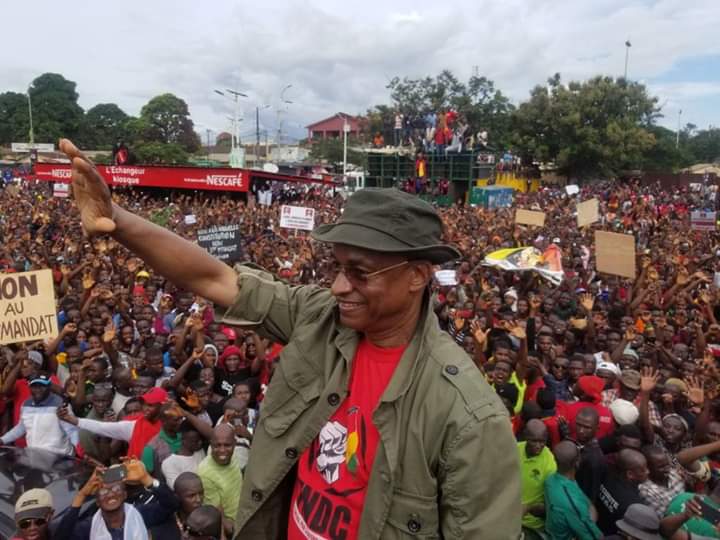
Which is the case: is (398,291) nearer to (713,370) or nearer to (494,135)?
(713,370)

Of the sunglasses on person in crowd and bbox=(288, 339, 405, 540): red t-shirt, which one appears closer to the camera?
bbox=(288, 339, 405, 540): red t-shirt

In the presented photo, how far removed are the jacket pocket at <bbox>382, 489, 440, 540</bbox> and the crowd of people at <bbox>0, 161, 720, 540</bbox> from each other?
0.15 metres

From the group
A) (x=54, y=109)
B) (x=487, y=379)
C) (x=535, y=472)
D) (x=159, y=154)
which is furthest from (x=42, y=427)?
(x=54, y=109)

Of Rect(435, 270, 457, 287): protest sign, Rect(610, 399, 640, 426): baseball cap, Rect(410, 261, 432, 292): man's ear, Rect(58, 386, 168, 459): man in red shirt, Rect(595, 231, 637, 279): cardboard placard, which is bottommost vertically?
Rect(58, 386, 168, 459): man in red shirt

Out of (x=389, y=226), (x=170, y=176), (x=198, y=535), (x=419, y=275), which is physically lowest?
(x=198, y=535)

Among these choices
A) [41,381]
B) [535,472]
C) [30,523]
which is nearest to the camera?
[30,523]

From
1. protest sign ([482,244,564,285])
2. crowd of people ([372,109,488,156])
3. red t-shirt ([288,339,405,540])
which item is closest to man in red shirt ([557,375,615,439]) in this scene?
red t-shirt ([288,339,405,540])

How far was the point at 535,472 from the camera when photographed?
3.51m

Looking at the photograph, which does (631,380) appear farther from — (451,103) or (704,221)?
(451,103)

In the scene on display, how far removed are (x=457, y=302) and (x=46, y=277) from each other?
4.82 metres

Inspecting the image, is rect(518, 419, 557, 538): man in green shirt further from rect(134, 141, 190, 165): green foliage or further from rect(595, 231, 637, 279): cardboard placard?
rect(134, 141, 190, 165): green foliage

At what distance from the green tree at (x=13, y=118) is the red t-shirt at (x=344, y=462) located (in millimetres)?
66798

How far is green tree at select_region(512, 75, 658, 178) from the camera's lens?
3284 centimetres

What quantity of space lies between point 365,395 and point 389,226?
44 cm
